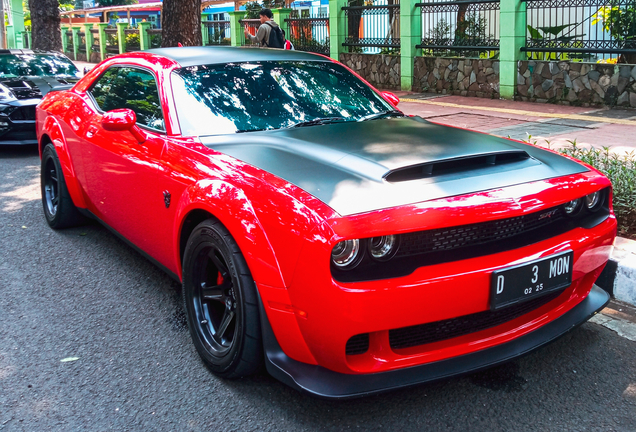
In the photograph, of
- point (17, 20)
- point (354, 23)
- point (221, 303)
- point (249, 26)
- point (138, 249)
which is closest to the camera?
point (221, 303)

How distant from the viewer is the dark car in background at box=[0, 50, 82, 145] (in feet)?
28.6

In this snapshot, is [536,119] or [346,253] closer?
[346,253]

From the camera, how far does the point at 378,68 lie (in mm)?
15664

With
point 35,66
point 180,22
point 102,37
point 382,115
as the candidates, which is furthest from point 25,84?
point 102,37

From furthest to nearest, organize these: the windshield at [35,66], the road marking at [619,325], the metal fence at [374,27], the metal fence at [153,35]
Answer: the metal fence at [153,35] < the metal fence at [374,27] < the windshield at [35,66] < the road marking at [619,325]

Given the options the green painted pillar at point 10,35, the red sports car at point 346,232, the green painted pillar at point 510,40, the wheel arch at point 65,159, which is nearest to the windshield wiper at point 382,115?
the red sports car at point 346,232

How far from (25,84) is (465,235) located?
329 inches

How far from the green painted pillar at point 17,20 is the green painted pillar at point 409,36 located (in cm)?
2331

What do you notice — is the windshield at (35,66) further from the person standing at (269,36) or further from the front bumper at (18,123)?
the person standing at (269,36)

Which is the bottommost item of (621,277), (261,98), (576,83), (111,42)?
(621,277)

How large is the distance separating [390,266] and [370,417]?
0.67 metres

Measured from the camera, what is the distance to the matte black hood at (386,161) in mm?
2650

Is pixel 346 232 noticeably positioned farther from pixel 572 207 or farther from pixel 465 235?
pixel 572 207

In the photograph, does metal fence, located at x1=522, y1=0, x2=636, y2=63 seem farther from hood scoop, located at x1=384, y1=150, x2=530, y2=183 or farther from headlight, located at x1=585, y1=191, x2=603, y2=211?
hood scoop, located at x1=384, y1=150, x2=530, y2=183
